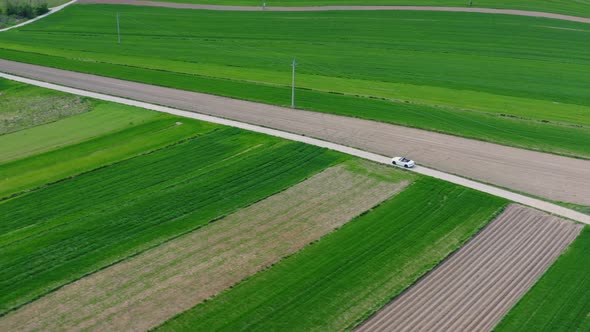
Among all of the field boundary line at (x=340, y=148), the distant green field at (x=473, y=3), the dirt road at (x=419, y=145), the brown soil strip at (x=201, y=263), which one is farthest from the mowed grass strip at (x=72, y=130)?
the distant green field at (x=473, y=3)

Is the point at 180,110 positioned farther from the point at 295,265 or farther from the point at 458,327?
the point at 458,327

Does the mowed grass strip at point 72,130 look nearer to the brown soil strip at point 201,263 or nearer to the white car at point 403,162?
the brown soil strip at point 201,263

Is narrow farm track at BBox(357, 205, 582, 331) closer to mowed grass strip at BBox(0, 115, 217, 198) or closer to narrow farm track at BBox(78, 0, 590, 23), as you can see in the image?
mowed grass strip at BBox(0, 115, 217, 198)

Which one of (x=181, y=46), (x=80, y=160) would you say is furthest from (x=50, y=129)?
(x=181, y=46)

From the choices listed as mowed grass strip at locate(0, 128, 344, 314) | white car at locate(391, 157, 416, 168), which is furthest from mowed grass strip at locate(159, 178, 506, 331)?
mowed grass strip at locate(0, 128, 344, 314)

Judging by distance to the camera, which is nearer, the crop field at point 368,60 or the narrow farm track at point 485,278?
the narrow farm track at point 485,278

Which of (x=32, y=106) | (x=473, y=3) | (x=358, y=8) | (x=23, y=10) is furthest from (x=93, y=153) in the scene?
(x=473, y=3)

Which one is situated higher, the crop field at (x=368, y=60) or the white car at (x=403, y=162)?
the crop field at (x=368, y=60)
